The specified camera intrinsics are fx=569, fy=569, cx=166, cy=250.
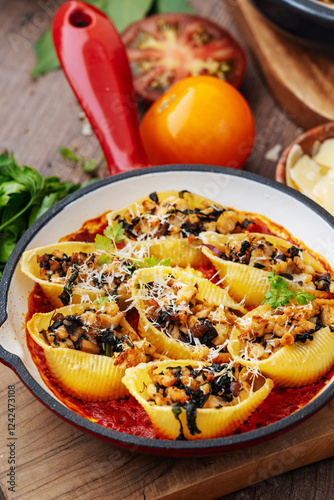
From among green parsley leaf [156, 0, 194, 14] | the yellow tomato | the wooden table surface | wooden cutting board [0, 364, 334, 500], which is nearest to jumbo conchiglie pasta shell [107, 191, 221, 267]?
the yellow tomato

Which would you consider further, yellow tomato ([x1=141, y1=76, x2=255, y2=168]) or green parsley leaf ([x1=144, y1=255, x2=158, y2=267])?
yellow tomato ([x1=141, y1=76, x2=255, y2=168])

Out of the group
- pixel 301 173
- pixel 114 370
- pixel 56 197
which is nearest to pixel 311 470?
pixel 114 370

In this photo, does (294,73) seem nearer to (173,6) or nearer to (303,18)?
(303,18)

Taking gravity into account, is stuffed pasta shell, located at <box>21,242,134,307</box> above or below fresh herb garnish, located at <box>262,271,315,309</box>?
above

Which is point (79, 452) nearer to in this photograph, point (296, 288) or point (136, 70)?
point (296, 288)

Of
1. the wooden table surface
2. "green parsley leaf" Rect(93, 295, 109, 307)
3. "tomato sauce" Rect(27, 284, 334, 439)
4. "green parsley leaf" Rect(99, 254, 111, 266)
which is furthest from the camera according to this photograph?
the wooden table surface

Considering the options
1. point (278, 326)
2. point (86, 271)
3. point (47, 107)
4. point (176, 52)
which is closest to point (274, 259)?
point (278, 326)

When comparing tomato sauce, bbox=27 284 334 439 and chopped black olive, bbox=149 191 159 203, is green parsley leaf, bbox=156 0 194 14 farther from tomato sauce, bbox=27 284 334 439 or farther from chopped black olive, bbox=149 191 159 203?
tomato sauce, bbox=27 284 334 439
